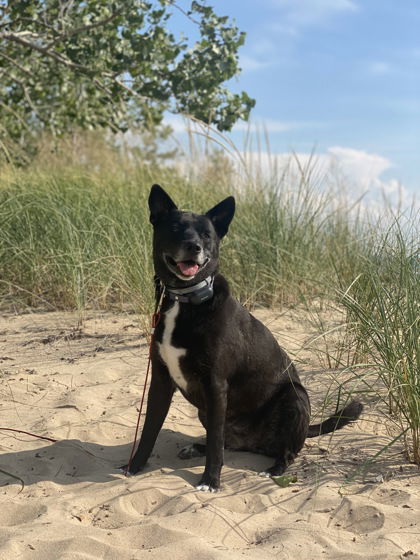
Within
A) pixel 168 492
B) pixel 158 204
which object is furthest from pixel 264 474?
pixel 158 204

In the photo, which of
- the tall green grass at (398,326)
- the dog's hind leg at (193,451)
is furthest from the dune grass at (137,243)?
the dog's hind leg at (193,451)

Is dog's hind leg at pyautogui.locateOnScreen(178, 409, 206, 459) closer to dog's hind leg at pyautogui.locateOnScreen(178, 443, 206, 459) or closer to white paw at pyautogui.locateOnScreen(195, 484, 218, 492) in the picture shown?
dog's hind leg at pyautogui.locateOnScreen(178, 443, 206, 459)

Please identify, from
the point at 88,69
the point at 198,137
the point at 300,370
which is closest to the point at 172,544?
the point at 300,370

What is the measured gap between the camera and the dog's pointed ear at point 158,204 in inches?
135

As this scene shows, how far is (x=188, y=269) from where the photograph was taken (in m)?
3.21

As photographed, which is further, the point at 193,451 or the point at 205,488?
the point at 193,451

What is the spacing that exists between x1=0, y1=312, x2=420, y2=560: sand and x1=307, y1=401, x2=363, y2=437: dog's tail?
0.06 meters

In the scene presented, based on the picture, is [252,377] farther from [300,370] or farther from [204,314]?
[300,370]

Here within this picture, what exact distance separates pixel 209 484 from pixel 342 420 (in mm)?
969

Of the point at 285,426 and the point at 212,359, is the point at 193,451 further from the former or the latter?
the point at 212,359

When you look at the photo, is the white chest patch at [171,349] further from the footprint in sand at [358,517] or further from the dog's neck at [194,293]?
the footprint in sand at [358,517]

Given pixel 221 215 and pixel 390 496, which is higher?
pixel 221 215

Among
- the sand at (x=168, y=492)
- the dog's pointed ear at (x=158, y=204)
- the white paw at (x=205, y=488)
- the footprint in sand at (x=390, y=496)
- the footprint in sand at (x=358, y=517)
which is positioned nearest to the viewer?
the sand at (x=168, y=492)

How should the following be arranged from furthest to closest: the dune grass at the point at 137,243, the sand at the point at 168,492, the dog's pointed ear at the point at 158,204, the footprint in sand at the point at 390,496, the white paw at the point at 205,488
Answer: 1. the dune grass at the point at 137,243
2. the dog's pointed ear at the point at 158,204
3. the white paw at the point at 205,488
4. the footprint in sand at the point at 390,496
5. the sand at the point at 168,492
